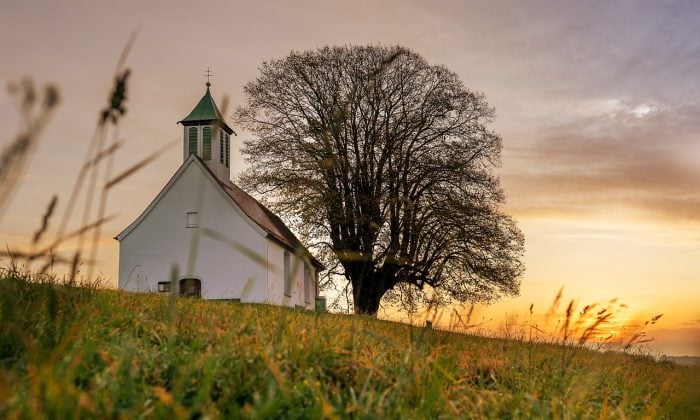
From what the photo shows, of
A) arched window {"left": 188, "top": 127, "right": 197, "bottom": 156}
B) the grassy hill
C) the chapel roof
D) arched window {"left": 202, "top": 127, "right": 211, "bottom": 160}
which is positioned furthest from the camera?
arched window {"left": 188, "top": 127, "right": 197, "bottom": 156}

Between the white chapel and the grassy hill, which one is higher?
the white chapel

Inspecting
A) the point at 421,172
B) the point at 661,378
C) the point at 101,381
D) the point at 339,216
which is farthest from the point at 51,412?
the point at 421,172

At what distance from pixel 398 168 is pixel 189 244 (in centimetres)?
873

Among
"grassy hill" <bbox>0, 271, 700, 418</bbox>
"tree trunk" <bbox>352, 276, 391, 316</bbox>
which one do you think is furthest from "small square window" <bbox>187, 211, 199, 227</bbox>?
"grassy hill" <bbox>0, 271, 700, 418</bbox>

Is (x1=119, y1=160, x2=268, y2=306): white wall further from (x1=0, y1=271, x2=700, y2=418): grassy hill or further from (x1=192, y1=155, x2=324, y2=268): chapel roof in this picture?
(x1=0, y1=271, x2=700, y2=418): grassy hill

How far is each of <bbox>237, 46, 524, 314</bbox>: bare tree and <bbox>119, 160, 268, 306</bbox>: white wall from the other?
6.33 ft

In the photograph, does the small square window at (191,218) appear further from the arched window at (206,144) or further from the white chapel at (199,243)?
the arched window at (206,144)

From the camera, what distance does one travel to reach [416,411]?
12.8ft

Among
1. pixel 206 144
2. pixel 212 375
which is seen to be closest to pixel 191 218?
pixel 206 144

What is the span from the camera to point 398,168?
92.5ft

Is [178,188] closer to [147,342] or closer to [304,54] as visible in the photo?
[304,54]

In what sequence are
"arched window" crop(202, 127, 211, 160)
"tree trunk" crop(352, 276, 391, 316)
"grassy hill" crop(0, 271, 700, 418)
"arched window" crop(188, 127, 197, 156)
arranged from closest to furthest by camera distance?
1. "grassy hill" crop(0, 271, 700, 418)
2. "tree trunk" crop(352, 276, 391, 316)
3. "arched window" crop(202, 127, 211, 160)
4. "arched window" crop(188, 127, 197, 156)

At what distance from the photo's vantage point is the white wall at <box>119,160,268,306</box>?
26250 mm

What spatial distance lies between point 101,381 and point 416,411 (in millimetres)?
1688
